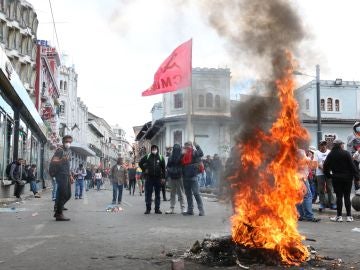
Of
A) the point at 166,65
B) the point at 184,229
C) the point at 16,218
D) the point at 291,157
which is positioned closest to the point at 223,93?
the point at 291,157

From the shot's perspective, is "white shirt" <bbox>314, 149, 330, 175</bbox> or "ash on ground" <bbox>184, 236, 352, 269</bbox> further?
"white shirt" <bbox>314, 149, 330, 175</bbox>

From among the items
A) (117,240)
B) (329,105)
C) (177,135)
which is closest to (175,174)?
(117,240)

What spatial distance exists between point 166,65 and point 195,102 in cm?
928

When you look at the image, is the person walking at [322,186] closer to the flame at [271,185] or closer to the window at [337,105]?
the flame at [271,185]

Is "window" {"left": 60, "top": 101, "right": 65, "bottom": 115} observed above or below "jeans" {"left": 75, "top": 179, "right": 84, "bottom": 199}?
above

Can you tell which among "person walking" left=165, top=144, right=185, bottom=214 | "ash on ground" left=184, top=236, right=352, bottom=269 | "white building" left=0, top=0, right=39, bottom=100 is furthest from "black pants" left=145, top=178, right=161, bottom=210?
"white building" left=0, top=0, right=39, bottom=100

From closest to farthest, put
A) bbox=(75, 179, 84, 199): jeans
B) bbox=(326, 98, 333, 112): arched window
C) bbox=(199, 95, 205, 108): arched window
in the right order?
bbox=(199, 95, 205, 108): arched window
bbox=(75, 179, 84, 199): jeans
bbox=(326, 98, 333, 112): arched window

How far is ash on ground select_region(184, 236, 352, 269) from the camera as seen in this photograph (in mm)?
5279

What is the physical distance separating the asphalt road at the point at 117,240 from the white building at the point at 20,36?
105 feet

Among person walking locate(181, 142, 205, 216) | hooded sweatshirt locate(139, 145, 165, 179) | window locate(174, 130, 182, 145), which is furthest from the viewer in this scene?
window locate(174, 130, 182, 145)

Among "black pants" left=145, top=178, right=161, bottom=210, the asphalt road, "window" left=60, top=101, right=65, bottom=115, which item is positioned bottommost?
the asphalt road

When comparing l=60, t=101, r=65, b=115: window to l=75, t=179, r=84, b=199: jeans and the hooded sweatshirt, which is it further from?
the hooded sweatshirt

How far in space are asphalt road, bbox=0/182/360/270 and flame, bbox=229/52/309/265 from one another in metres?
0.81

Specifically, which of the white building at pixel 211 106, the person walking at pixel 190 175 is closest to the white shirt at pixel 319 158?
the white building at pixel 211 106
